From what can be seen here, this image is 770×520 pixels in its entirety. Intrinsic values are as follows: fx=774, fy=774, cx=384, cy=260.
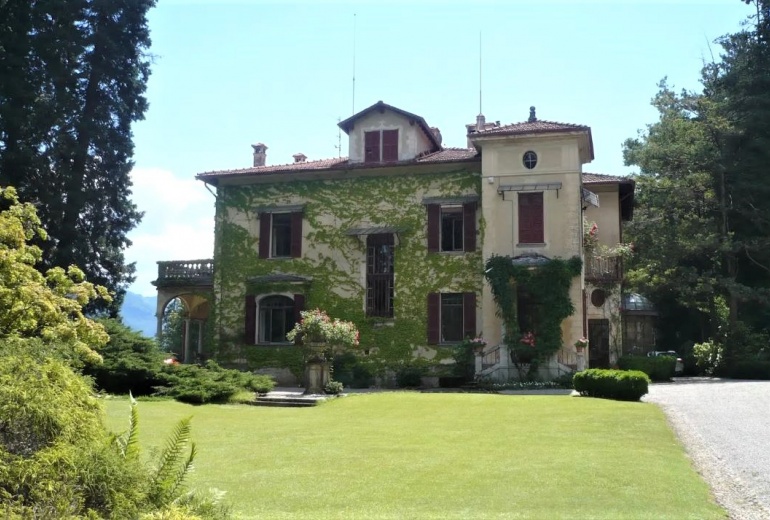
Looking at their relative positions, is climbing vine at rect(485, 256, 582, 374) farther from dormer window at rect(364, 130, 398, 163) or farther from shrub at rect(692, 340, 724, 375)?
shrub at rect(692, 340, 724, 375)

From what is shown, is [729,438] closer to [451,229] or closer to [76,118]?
[451,229]

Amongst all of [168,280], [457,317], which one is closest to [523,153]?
[457,317]

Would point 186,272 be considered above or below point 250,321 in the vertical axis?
above

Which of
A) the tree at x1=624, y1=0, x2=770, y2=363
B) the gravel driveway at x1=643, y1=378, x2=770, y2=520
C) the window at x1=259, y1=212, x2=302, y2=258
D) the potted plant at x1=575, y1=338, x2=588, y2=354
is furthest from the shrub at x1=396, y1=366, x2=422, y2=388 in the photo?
the tree at x1=624, y1=0, x2=770, y2=363

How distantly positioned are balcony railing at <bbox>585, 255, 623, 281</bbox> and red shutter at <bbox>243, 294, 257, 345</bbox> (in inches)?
534

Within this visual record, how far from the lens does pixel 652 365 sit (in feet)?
102

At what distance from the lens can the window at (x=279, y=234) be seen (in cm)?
3161

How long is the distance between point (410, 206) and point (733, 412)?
15466 millimetres

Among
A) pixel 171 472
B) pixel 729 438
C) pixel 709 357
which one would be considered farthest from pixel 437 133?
pixel 171 472

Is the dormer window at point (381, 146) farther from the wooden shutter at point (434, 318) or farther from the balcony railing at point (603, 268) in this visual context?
the balcony railing at point (603, 268)

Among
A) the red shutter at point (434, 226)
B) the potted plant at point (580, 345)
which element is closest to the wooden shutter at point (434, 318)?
the red shutter at point (434, 226)

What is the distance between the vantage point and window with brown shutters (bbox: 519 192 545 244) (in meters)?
28.3

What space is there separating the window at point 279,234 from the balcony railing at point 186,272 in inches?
108

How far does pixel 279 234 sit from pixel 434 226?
22.2ft
